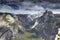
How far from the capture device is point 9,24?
157cm

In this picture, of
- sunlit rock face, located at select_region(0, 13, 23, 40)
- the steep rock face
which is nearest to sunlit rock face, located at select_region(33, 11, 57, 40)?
the steep rock face

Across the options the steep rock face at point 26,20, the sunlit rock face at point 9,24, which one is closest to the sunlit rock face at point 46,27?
the steep rock face at point 26,20

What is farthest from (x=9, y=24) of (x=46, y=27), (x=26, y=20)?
(x=46, y=27)

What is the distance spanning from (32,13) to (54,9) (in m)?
0.26

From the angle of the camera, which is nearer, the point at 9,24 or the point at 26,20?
the point at 9,24

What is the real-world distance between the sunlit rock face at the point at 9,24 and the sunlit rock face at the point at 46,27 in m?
0.19

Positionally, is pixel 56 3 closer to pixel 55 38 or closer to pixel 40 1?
pixel 40 1

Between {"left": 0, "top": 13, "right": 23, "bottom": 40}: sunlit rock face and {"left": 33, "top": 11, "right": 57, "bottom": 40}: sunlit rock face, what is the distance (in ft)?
0.62

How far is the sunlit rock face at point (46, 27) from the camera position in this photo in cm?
151

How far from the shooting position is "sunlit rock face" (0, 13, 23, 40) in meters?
1.50

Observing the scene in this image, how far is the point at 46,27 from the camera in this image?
1.56 metres

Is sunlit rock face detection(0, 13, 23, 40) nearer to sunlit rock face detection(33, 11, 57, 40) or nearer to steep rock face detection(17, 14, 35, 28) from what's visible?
steep rock face detection(17, 14, 35, 28)

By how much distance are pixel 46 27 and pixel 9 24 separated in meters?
0.38

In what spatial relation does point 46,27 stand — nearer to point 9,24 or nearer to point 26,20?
point 26,20
